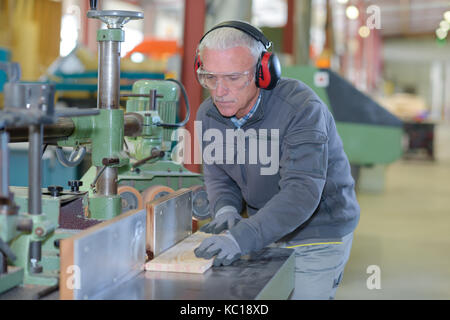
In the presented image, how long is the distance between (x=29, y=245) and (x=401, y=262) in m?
3.37

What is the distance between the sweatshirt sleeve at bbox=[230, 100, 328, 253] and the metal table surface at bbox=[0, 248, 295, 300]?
0.18 ft

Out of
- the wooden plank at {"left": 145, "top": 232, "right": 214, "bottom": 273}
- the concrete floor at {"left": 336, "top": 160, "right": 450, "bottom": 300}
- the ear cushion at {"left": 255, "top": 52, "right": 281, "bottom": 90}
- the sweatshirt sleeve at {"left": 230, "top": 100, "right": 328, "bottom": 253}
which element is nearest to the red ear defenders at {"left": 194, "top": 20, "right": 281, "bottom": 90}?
A: the ear cushion at {"left": 255, "top": 52, "right": 281, "bottom": 90}

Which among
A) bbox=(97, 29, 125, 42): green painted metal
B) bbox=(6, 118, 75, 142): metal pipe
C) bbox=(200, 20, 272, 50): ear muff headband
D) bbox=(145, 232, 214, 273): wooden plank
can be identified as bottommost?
bbox=(145, 232, 214, 273): wooden plank

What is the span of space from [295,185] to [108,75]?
1.65 ft

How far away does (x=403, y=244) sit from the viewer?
14.5 feet

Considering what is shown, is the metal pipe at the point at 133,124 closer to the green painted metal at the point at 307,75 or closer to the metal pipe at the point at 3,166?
the metal pipe at the point at 3,166

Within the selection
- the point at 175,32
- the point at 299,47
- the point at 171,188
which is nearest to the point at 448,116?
the point at 175,32

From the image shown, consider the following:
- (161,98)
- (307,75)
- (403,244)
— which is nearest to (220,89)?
(161,98)

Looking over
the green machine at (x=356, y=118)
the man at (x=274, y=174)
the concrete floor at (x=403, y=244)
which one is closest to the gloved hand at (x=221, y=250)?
the man at (x=274, y=174)

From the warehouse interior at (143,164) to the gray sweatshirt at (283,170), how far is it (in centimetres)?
10

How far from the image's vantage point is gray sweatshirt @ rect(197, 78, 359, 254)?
1310 millimetres

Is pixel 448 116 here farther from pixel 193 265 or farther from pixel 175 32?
pixel 193 265

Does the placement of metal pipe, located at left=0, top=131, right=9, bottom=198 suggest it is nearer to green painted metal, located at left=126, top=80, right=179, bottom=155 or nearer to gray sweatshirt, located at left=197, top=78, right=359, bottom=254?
gray sweatshirt, located at left=197, top=78, right=359, bottom=254

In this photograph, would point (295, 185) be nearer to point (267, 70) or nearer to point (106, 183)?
point (267, 70)
